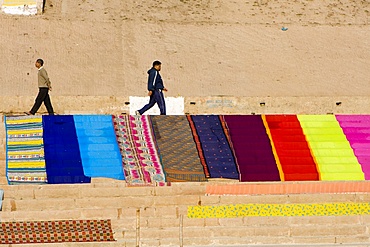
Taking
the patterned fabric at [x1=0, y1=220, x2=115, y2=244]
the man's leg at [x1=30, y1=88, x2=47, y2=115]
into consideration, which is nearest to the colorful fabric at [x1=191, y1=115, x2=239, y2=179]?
the patterned fabric at [x1=0, y1=220, x2=115, y2=244]

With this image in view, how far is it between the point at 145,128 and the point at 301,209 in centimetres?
307

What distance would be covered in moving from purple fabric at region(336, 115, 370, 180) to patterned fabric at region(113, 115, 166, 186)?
355 cm

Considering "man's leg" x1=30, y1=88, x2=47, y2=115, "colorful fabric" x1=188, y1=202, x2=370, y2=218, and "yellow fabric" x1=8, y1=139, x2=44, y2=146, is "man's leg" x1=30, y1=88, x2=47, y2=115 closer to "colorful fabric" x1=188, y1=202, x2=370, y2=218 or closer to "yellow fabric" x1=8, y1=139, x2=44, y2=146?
"yellow fabric" x1=8, y1=139, x2=44, y2=146

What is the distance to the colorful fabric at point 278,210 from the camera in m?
15.8

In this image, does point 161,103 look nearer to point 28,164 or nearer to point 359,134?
point 28,164

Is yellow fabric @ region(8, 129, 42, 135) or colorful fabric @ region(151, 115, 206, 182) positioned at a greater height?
yellow fabric @ region(8, 129, 42, 135)

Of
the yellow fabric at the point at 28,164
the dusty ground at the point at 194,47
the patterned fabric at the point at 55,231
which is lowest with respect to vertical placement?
the patterned fabric at the point at 55,231

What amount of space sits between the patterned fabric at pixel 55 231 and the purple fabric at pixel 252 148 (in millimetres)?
2504

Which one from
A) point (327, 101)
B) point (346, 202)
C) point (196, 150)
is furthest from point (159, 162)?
point (327, 101)

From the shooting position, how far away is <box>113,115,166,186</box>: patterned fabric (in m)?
15.8

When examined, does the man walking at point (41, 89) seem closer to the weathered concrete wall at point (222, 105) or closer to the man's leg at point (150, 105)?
the weathered concrete wall at point (222, 105)

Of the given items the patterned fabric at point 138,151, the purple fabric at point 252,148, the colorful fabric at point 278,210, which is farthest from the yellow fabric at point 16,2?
the colorful fabric at point 278,210

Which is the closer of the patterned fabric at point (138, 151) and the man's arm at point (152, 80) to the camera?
the patterned fabric at point (138, 151)

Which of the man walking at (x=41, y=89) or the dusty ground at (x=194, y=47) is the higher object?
the dusty ground at (x=194, y=47)
